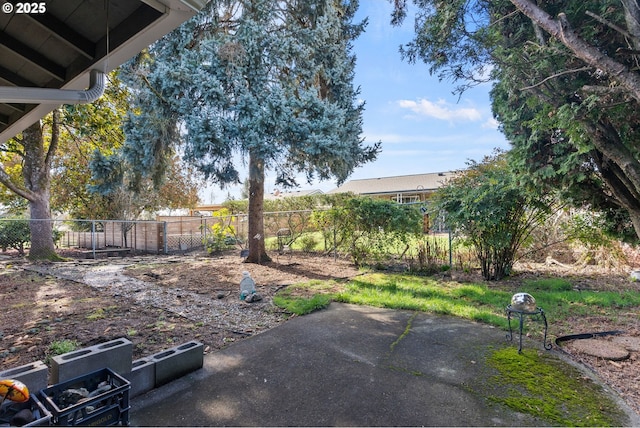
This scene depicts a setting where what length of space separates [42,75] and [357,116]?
6.81 meters

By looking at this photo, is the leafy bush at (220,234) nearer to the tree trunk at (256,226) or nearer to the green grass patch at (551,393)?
the tree trunk at (256,226)

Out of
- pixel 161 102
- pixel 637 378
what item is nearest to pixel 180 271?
pixel 161 102

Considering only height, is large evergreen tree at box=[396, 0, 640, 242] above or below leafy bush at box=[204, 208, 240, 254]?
above

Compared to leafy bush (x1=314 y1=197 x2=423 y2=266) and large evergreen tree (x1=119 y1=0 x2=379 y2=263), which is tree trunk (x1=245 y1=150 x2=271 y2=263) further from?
leafy bush (x1=314 y1=197 x2=423 y2=266)

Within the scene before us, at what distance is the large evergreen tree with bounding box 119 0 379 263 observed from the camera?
6.89 m

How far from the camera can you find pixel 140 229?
1320cm

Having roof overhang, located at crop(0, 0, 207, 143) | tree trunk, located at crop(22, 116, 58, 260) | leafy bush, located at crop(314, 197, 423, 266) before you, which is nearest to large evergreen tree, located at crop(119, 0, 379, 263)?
leafy bush, located at crop(314, 197, 423, 266)

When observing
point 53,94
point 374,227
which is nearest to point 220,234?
point 374,227

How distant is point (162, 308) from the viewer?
4.57 meters

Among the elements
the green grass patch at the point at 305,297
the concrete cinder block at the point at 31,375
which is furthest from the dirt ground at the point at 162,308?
the concrete cinder block at the point at 31,375

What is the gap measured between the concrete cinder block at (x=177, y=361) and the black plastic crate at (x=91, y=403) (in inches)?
18.0

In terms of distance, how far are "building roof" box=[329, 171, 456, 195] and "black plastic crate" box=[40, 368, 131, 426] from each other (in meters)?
19.8

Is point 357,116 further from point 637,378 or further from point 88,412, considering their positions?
point 88,412

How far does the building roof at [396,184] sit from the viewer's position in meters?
21.9
